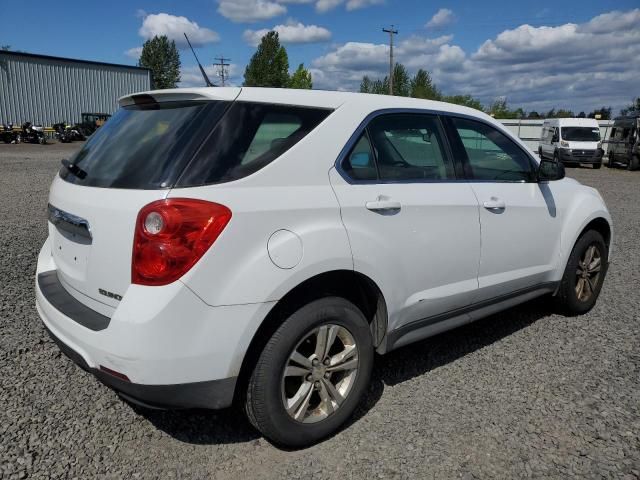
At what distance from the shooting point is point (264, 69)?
73.6 meters

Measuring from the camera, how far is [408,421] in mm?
2934

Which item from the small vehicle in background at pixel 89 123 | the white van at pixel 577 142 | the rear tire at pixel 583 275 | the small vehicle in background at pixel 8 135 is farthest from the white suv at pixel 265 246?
the small vehicle in background at pixel 89 123

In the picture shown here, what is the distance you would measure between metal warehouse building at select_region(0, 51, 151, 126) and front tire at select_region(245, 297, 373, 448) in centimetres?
4488

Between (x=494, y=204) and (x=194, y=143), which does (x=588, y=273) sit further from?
(x=194, y=143)

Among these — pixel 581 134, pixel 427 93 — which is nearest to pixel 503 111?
pixel 427 93

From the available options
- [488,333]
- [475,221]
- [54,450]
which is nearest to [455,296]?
[475,221]

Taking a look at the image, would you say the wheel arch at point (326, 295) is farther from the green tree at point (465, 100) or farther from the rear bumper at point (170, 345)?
the green tree at point (465, 100)

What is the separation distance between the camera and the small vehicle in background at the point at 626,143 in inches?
914

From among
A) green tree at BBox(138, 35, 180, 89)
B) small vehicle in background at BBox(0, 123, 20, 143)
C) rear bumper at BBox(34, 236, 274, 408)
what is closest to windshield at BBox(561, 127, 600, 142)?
rear bumper at BBox(34, 236, 274, 408)

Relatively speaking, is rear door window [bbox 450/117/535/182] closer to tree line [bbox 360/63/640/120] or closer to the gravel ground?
the gravel ground

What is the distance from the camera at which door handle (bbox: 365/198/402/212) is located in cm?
271

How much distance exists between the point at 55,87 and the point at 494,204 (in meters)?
46.3

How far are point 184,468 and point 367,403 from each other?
1111 mm

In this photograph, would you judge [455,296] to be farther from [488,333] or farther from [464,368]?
[488,333]
